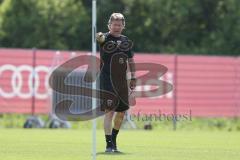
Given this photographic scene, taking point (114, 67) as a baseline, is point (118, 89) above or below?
below

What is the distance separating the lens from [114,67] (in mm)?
12812

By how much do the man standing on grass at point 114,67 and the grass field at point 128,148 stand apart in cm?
45

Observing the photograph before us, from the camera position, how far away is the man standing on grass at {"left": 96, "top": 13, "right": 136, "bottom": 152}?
12.5 meters

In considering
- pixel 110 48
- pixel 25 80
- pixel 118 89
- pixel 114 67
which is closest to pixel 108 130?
pixel 118 89

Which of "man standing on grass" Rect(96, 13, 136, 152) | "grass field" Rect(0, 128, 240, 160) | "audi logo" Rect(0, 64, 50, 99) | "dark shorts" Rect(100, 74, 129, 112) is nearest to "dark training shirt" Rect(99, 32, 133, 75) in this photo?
"man standing on grass" Rect(96, 13, 136, 152)

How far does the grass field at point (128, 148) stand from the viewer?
1162 centimetres

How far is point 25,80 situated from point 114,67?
1187cm

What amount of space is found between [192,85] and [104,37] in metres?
12.9

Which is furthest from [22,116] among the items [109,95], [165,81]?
[109,95]

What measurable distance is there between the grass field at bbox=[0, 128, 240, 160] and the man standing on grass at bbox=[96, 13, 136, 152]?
0.45m

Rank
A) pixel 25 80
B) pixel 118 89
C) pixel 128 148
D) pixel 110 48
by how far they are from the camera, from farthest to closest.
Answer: pixel 25 80 → pixel 128 148 → pixel 118 89 → pixel 110 48

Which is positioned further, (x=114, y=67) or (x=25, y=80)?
(x=25, y=80)

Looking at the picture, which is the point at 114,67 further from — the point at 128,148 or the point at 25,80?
the point at 25,80

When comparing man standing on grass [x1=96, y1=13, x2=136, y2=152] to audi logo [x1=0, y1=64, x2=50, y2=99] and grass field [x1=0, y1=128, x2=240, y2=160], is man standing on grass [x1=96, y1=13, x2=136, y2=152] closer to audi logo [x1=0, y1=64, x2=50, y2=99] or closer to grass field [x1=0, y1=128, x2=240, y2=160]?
grass field [x1=0, y1=128, x2=240, y2=160]
